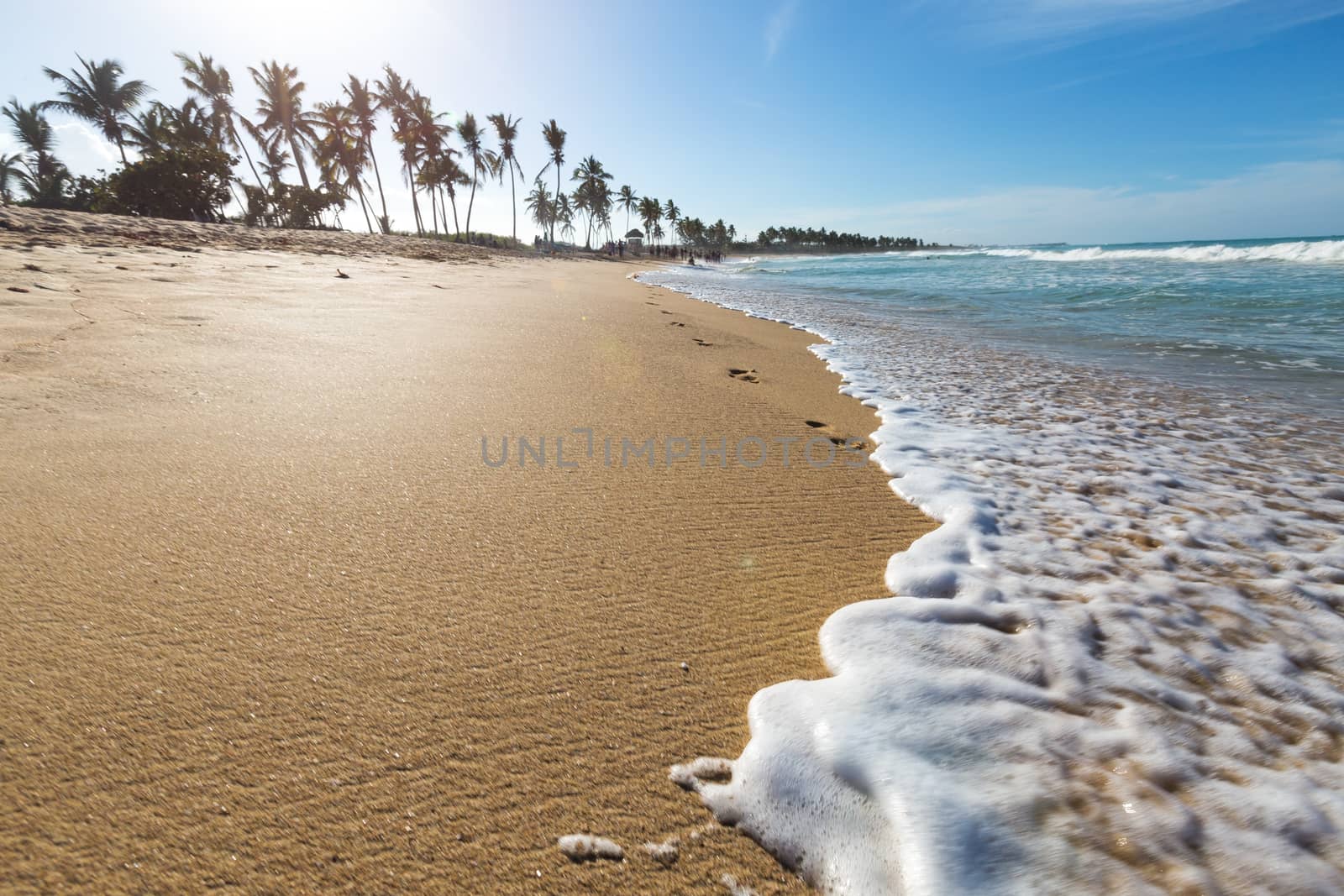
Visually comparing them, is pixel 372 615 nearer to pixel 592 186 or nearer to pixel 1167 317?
pixel 1167 317

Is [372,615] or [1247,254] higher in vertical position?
[1247,254]

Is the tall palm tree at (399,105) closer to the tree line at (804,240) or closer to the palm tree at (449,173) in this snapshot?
the palm tree at (449,173)

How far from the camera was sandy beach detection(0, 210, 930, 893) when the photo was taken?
2.82ft

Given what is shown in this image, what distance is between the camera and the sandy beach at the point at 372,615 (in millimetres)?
861

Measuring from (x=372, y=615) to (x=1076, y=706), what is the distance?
5.30 ft

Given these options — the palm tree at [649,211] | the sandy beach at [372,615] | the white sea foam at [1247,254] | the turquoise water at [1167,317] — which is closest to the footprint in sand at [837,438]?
the sandy beach at [372,615]

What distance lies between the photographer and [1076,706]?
4.17 feet

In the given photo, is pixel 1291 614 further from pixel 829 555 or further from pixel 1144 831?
pixel 829 555

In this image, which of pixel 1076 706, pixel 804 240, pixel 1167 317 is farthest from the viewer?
pixel 804 240

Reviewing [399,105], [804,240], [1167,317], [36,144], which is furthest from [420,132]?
[804,240]

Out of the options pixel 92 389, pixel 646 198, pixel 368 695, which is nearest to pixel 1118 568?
pixel 368 695

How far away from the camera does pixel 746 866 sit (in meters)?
0.93

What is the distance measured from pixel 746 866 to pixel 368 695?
2.49ft

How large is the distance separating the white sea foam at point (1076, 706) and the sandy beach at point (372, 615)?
116 millimetres
